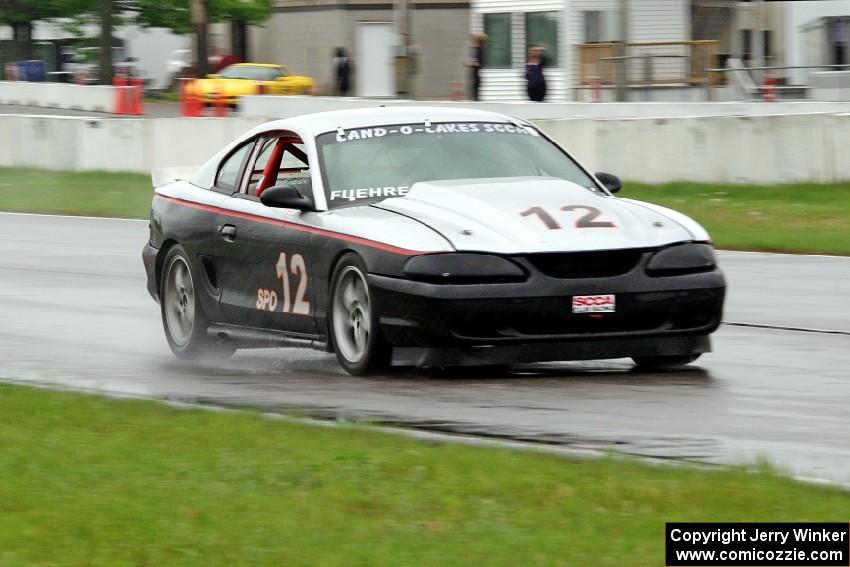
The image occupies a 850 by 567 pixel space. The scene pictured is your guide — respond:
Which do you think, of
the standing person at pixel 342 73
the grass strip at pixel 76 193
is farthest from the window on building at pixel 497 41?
the grass strip at pixel 76 193

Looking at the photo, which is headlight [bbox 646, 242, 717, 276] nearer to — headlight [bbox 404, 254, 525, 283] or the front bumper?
the front bumper

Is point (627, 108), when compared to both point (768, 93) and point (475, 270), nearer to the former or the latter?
point (768, 93)

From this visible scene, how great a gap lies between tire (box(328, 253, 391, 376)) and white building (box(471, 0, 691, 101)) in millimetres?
44382

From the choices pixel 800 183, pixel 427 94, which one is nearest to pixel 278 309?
pixel 800 183

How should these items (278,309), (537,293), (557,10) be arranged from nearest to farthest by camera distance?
(537,293)
(278,309)
(557,10)

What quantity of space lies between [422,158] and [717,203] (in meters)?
14.1

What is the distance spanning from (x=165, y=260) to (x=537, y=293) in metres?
3.33

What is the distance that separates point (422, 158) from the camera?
33.7 feet

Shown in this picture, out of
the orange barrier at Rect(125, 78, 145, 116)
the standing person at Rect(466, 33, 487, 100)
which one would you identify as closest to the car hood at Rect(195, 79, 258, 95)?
the orange barrier at Rect(125, 78, 145, 116)

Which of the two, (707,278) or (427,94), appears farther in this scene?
(427,94)

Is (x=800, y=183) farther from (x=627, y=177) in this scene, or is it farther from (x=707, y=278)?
(x=707, y=278)

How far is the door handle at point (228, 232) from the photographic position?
10.7 meters

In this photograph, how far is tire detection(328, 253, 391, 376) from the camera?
30.8 ft

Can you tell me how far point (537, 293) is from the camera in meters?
9.08
